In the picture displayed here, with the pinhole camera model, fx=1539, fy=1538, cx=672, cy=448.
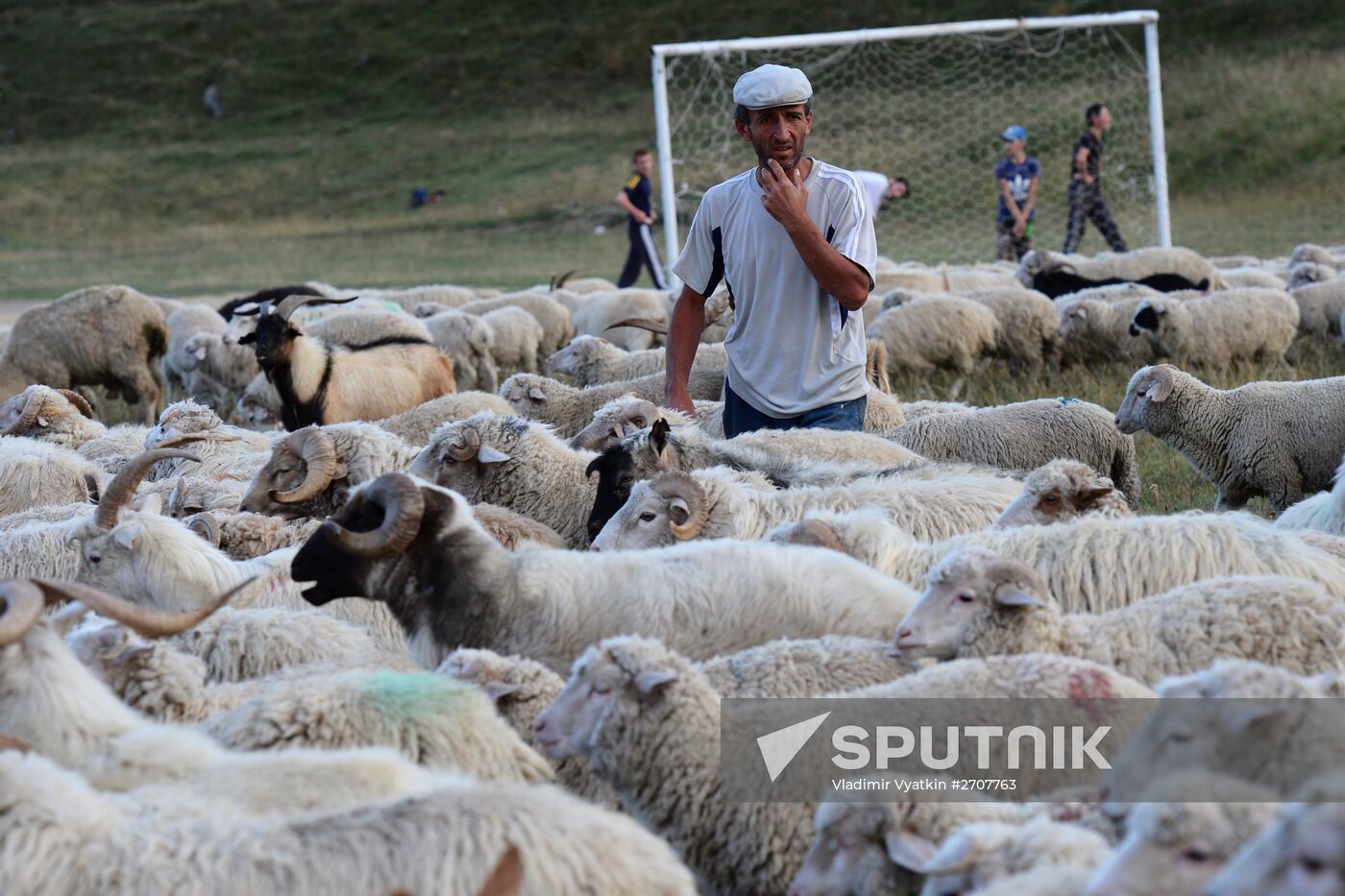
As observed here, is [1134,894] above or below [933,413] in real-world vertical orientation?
above

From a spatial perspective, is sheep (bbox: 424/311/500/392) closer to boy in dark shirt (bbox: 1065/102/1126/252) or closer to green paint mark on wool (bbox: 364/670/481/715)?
boy in dark shirt (bbox: 1065/102/1126/252)

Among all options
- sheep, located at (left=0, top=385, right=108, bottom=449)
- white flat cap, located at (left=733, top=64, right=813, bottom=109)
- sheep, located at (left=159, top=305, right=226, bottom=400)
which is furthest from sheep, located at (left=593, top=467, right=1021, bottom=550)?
sheep, located at (left=159, top=305, right=226, bottom=400)

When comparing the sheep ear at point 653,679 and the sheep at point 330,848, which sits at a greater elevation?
the sheep at point 330,848

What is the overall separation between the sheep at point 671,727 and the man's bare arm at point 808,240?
253 centimetres

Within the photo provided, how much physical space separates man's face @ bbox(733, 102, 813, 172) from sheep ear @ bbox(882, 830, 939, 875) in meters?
3.52

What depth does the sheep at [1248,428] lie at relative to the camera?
7582mm

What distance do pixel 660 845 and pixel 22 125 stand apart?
60.8 m

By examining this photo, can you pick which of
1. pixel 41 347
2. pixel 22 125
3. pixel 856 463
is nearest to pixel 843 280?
pixel 856 463

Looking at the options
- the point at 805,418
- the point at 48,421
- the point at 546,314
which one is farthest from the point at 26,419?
the point at 546,314

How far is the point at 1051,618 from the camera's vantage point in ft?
12.4

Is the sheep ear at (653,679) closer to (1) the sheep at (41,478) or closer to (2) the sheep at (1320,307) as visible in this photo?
(1) the sheep at (41,478)

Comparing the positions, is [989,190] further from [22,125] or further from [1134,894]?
[22,125]

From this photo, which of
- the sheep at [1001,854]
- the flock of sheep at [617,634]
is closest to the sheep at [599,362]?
the flock of sheep at [617,634]

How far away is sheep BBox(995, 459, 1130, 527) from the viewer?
16.8 feet
